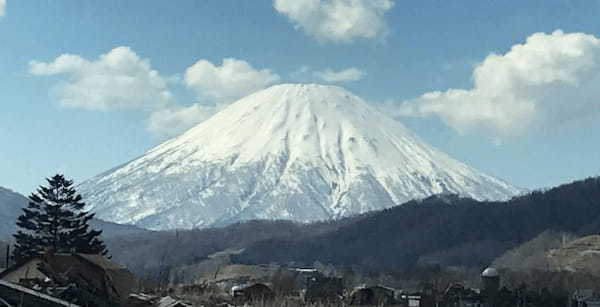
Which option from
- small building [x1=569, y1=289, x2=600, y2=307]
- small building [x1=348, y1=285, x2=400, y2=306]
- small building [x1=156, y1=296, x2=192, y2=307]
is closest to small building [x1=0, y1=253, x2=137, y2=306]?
small building [x1=156, y1=296, x2=192, y2=307]

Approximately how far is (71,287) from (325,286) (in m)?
52.1

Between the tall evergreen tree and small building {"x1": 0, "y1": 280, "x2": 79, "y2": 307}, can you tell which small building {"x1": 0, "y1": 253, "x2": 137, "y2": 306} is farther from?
the tall evergreen tree

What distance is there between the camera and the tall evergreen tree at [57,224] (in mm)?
46219

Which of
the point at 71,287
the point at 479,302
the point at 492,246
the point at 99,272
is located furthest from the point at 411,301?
the point at 492,246

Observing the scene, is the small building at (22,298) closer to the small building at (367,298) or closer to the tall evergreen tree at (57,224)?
the tall evergreen tree at (57,224)

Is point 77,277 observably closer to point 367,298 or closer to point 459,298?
point 367,298

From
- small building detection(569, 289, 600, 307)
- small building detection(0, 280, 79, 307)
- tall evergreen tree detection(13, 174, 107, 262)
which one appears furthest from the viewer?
small building detection(569, 289, 600, 307)

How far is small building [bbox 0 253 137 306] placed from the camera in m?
13.2

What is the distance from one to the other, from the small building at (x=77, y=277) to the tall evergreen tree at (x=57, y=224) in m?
22.6

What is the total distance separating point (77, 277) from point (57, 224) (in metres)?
32.0

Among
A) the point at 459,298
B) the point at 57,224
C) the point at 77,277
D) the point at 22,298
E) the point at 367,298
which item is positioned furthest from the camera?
the point at 459,298

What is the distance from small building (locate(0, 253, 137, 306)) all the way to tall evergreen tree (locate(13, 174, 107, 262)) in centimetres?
2259

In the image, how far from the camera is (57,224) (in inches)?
1903

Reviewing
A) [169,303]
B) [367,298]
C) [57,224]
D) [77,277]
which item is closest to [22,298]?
[77,277]
